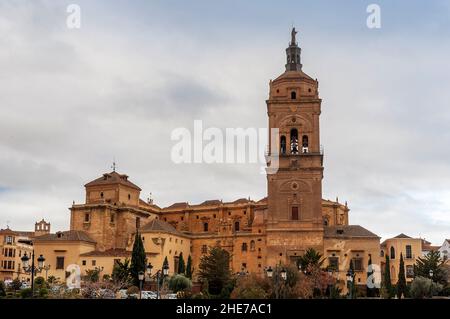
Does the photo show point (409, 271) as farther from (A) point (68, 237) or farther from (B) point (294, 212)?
(A) point (68, 237)

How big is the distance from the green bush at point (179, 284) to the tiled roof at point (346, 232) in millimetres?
15407

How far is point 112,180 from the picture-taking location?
73.5m

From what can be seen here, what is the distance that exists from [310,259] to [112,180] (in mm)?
25830

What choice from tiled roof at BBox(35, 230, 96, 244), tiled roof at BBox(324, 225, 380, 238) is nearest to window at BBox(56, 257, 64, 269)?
tiled roof at BBox(35, 230, 96, 244)

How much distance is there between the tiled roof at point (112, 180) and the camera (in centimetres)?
7350

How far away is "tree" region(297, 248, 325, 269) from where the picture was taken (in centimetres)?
5713

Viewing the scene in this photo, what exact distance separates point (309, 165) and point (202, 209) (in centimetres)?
2034

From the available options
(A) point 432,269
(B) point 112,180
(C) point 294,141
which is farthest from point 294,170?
(B) point 112,180

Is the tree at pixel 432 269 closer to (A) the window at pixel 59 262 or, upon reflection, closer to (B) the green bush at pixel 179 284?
(B) the green bush at pixel 179 284

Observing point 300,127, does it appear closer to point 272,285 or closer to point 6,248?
point 272,285

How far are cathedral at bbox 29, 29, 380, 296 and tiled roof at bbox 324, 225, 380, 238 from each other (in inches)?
3.7

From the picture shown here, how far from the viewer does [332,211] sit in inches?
2980
